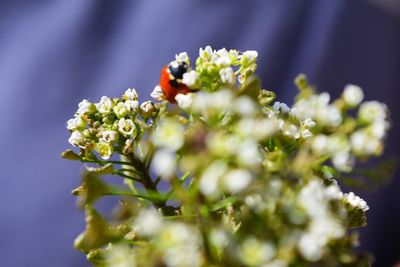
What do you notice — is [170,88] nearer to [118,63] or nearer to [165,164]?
[165,164]

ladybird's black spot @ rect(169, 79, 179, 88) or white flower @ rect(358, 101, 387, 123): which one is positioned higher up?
ladybird's black spot @ rect(169, 79, 179, 88)

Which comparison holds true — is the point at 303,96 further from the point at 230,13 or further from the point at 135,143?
the point at 230,13

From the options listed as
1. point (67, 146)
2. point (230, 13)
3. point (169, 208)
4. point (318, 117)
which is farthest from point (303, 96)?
point (230, 13)

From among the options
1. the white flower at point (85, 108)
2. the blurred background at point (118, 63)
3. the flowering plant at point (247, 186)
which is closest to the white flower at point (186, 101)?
the flowering plant at point (247, 186)

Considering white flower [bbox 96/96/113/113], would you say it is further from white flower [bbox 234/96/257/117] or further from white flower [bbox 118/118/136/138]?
white flower [bbox 234/96/257/117]

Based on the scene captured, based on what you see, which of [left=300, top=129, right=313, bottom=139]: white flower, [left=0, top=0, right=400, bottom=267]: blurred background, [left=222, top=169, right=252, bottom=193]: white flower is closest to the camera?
[left=222, top=169, right=252, bottom=193]: white flower

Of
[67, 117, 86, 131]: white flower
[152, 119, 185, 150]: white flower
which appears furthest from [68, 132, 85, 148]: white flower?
[152, 119, 185, 150]: white flower

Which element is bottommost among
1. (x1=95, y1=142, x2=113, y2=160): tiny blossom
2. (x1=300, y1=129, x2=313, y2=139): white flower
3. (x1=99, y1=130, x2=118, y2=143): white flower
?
(x1=300, y1=129, x2=313, y2=139): white flower
